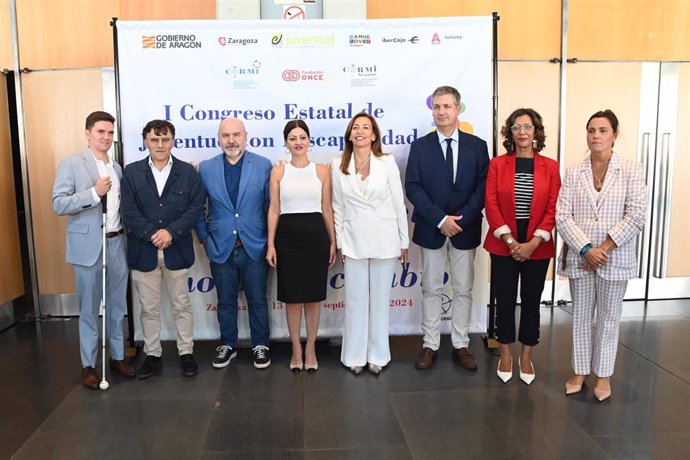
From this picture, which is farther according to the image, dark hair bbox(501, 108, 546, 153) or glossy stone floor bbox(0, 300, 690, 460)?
dark hair bbox(501, 108, 546, 153)

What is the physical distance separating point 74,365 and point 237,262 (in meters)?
1.46

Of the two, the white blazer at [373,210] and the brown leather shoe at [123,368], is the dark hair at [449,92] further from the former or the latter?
the brown leather shoe at [123,368]

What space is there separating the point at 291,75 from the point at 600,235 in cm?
237

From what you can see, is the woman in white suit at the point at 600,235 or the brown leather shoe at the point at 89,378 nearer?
the woman in white suit at the point at 600,235

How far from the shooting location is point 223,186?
379 cm

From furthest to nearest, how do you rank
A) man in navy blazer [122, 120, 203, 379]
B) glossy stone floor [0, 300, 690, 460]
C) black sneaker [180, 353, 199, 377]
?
black sneaker [180, 353, 199, 377]
man in navy blazer [122, 120, 203, 379]
glossy stone floor [0, 300, 690, 460]

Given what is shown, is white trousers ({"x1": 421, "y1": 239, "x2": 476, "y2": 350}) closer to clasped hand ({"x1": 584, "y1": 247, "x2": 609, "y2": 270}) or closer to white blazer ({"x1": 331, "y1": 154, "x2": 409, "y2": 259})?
white blazer ({"x1": 331, "y1": 154, "x2": 409, "y2": 259})

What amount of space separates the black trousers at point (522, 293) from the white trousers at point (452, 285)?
1.05 feet

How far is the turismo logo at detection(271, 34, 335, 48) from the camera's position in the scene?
403 cm

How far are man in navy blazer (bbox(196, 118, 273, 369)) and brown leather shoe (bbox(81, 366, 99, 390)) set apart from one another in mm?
779

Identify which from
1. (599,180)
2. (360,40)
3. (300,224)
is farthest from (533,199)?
(360,40)

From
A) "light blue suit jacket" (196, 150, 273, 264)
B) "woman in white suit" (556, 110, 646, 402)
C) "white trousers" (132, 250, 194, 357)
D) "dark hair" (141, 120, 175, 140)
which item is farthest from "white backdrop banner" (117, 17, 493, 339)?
"woman in white suit" (556, 110, 646, 402)

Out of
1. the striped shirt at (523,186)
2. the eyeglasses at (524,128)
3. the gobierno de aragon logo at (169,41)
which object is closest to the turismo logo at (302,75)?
the gobierno de aragon logo at (169,41)

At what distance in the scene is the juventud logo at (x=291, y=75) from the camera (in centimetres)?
406
